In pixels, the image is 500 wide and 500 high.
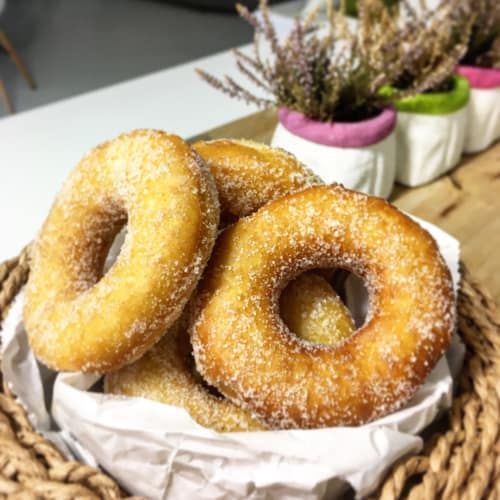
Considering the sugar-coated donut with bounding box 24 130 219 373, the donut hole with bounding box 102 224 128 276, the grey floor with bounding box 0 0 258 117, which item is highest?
the sugar-coated donut with bounding box 24 130 219 373

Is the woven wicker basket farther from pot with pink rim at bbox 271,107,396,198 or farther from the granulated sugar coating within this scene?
pot with pink rim at bbox 271,107,396,198

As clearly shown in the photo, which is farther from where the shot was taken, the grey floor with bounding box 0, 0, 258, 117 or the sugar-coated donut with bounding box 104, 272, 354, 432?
the grey floor with bounding box 0, 0, 258, 117

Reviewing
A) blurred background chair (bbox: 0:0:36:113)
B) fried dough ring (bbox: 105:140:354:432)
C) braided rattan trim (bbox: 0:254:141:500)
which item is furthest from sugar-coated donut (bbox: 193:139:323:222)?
blurred background chair (bbox: 0:0:36:113)

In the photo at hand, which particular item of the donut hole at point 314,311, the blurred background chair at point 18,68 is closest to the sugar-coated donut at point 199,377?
the donut hole at point 314,311

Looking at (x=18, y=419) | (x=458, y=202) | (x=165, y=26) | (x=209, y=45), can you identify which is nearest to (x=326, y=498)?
(x=18, y=419)

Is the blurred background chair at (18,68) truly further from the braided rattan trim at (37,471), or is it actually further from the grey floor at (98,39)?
the braided rattan trim at (37,471)

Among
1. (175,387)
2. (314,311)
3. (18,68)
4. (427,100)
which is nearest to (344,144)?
(427,100)

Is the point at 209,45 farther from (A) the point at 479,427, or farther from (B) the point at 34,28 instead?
(A) the point at 479,427
